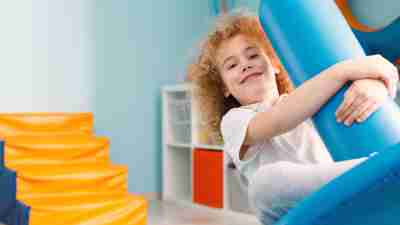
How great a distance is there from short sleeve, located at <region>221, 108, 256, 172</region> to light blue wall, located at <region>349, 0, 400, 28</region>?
6.37ft

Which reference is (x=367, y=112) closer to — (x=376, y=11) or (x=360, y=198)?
(x=360, y=198)

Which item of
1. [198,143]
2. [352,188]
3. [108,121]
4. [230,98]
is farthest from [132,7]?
[352,188]

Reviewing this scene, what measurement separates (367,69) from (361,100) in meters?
0.04

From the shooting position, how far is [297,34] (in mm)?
701

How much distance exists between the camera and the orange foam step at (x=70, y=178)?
7.44 feet

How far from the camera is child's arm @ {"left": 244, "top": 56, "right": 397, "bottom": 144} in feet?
2.09

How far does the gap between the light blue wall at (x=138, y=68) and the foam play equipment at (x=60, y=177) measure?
0.40 meters

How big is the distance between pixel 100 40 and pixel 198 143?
83cm

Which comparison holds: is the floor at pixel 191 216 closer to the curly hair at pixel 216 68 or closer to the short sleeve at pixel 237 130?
the curly hair at pixel 216 68

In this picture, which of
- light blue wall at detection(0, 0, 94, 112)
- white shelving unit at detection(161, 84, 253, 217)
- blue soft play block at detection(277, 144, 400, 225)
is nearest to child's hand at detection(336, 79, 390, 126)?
blue soft play block at detection(277, 144, 400, 225)

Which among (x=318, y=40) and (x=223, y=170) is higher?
(x=318, y=40)

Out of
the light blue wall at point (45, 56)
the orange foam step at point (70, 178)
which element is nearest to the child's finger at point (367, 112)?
the orange foam step at point (70, 178)

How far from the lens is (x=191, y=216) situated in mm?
2750

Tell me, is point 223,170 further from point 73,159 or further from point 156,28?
point 156,28
